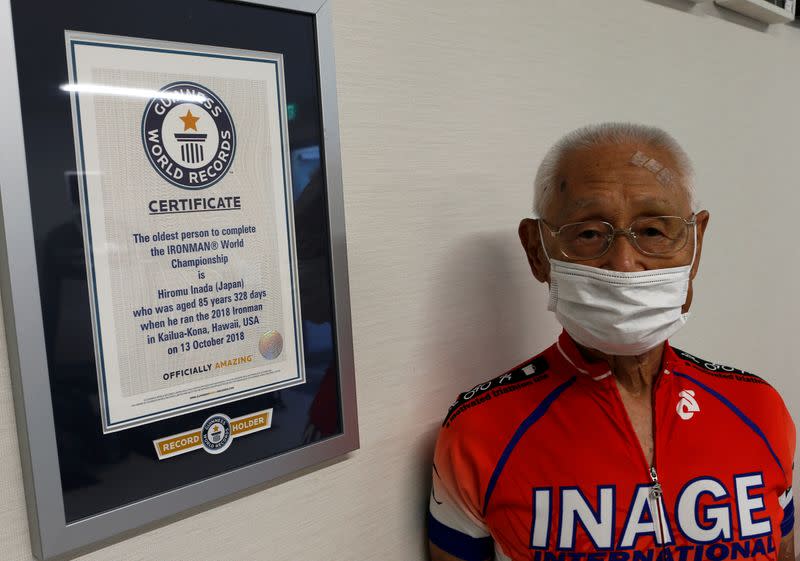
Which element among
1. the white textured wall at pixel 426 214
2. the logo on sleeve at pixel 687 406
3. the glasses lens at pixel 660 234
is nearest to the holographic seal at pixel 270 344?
the white textured wall at pixel 426 214

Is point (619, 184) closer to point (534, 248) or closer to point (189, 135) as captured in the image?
point (534, 248)

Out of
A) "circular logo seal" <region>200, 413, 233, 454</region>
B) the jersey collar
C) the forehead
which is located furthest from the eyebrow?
"circular logo seal" <region>200, 413, 233, 454</region>

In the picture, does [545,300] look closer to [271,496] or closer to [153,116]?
[271,496]

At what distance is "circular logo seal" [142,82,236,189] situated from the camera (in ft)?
2.31

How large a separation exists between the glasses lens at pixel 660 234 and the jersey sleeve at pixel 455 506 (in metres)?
0.42

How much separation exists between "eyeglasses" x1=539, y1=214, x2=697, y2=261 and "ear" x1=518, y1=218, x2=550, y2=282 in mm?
64

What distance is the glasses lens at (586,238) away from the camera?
900mm

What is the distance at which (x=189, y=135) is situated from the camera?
0.73 m

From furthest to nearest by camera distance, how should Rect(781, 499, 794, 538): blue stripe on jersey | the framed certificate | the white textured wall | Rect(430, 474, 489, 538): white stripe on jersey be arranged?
1. Rect(781, 499, 794, 538): blue stripe on jersey
2. Rect(430, 474, 489, 538): white stripe on jersey
3. the white textured wall
4. the framed certificate

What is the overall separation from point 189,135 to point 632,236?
63 cm

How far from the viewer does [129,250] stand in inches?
27.1

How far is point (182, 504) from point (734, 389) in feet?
3.00

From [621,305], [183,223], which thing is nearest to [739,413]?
[621,305]

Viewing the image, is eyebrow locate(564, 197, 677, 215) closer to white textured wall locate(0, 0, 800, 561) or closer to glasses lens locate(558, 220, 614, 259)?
glasses lens locate(558, 220, 614, 259)
